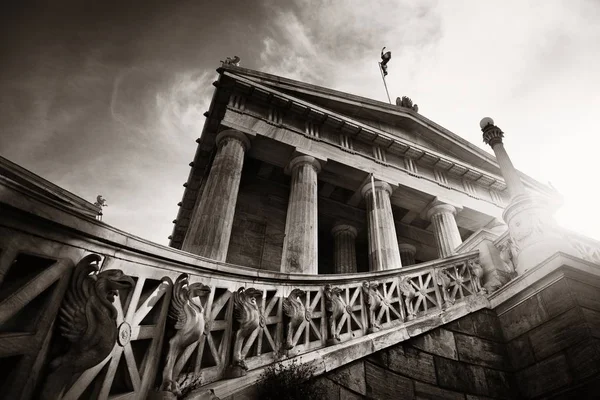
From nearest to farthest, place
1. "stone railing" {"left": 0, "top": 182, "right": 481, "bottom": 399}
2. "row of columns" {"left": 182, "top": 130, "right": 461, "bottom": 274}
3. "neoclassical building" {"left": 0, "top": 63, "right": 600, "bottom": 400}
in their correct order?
"stone railing" {"left": 0, "top": 182, "right": 481, "bottom": 399}
"neoclassical building" {"left": 0, "top": 63, "right": 600, "bottom": 400}
"row of columns" {"left": 182, "top": 130, "right": 461, "bottom": 274}

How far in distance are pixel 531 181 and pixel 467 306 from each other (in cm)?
1604

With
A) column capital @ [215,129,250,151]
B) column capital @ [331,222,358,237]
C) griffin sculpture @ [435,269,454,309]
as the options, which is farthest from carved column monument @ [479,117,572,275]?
column capital @ [331,222,358,237]

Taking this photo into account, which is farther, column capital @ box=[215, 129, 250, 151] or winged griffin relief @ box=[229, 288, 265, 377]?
column capital @ box=[215, 129, 250, 151]

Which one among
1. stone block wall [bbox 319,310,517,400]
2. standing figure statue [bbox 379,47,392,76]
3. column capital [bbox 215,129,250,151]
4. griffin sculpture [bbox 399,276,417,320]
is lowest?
stone block wall [bbox 319,310,517,400]

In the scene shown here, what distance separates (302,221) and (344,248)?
15.9ft

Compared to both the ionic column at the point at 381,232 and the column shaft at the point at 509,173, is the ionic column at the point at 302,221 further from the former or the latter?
the column shaft at the point at 509,173

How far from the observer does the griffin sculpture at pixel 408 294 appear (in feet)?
20.0

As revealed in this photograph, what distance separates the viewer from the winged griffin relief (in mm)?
3920

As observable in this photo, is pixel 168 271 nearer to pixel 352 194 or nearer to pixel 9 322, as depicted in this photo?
pixel 9 322

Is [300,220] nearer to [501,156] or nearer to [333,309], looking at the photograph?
[501,156]

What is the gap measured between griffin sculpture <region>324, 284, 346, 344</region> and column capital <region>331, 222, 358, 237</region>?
35.8ft

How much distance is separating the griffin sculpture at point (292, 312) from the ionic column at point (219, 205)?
199 inches

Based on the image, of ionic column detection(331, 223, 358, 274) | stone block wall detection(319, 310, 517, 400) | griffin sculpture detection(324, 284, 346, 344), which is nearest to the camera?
stone block wall detection(319, 310, 517, 400)

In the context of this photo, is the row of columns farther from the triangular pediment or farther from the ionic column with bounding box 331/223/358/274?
the triangular pediment
